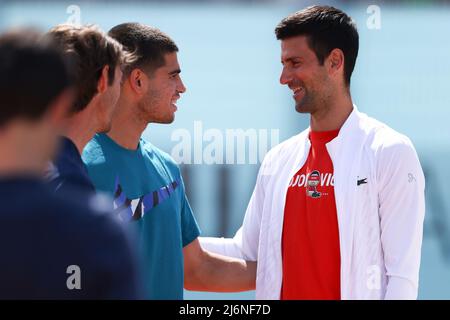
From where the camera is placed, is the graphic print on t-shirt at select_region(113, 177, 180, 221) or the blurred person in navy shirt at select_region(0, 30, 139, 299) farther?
the graphic print on t-shirt at select_region(113, 177, 180, 221)

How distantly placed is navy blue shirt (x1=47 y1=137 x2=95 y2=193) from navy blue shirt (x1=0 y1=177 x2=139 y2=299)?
59 cm

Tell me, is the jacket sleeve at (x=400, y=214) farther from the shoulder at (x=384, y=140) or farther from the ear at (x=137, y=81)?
the ear at (x=137, y=81)

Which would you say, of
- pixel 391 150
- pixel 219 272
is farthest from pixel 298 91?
pixel 219 272

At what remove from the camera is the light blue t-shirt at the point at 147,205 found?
3.16 metres

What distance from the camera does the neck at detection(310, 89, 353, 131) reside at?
11.5 ft

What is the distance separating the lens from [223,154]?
15.3ft

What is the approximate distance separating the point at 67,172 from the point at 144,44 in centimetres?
155

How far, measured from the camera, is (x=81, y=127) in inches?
95.3

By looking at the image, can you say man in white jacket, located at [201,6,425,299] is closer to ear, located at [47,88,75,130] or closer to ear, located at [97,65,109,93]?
ear, located at [97,65,109,93]

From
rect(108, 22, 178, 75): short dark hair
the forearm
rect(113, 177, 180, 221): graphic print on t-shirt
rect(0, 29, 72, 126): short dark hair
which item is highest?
rect(108, 22, 178, 75): short dark hair

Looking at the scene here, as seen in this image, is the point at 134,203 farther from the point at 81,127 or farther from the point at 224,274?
the point at 81,127

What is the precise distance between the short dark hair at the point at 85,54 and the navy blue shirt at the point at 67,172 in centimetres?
29

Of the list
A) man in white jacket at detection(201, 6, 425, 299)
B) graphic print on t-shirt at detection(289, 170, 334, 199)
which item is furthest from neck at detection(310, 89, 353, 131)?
graphic print on t-shirt at detection(289, 170, 334, 199)

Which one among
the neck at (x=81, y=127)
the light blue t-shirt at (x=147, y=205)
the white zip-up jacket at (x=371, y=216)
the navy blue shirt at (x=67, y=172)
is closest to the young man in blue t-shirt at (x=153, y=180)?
the light blue t-shirt at (x=147, y=205)
